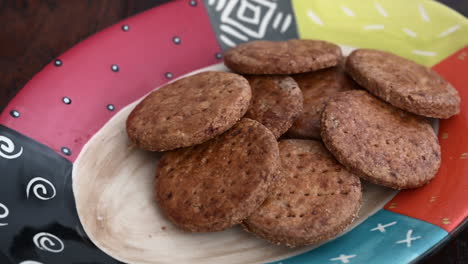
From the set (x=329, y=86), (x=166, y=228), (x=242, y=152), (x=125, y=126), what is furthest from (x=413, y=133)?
(x=125, y=126)

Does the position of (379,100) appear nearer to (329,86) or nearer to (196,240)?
(329,86)

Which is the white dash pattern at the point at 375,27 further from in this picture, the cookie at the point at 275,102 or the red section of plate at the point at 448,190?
the cookie at the point at 275,102

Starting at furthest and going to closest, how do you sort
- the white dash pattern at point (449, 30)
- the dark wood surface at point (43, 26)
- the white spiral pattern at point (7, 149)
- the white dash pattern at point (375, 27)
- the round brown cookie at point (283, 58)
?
the dark wood surface at point (43, 26) → the white dash pattern at point (375, 27) → the white dash pattern at point (449, 30) → the round brown cookie at point (283, 58) → the white spiral pattern at point (7, 149)

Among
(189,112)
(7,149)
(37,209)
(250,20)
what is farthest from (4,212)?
(250,20)

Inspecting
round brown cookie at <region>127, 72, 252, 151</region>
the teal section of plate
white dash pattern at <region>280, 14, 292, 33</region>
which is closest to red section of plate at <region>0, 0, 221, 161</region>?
round brown cookie at <region>127, 72, 252, 151</region>

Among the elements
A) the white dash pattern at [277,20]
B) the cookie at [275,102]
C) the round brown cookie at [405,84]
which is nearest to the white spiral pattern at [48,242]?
the cookie at [275,102]

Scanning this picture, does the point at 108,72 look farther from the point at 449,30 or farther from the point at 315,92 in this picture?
the point at 449,30
